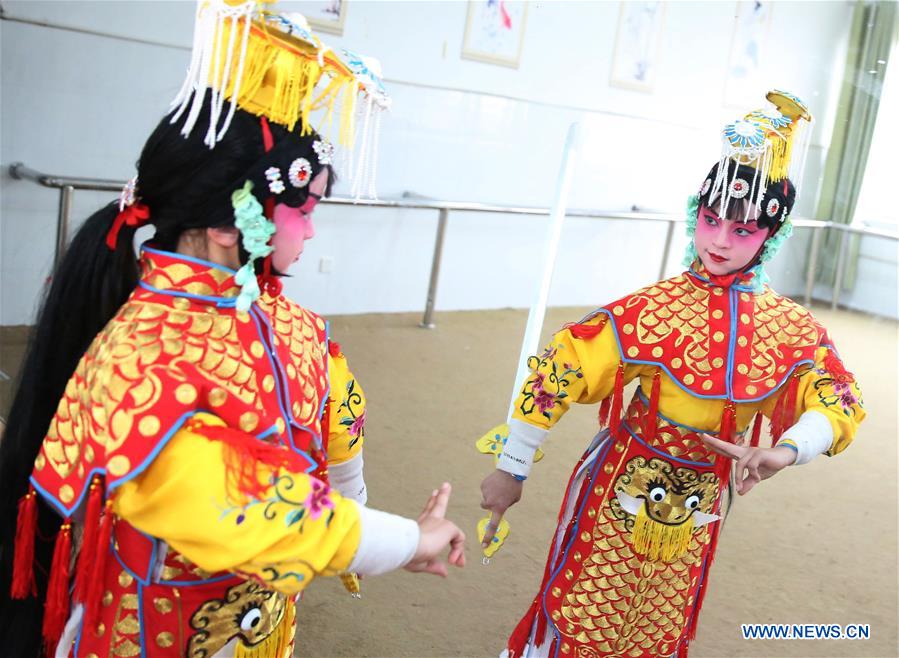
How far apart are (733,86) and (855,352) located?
1805 millimetres

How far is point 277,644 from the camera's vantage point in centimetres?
139

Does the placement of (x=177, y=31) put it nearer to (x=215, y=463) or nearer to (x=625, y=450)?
(x=625, y=450)

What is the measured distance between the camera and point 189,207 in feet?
3.81

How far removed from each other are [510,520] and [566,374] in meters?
1.37

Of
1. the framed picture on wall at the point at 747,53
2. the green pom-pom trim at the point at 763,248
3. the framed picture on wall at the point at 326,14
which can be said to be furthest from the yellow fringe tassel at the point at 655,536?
the framed picture on wall at the point at 747,53

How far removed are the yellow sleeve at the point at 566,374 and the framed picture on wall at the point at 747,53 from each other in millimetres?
4552

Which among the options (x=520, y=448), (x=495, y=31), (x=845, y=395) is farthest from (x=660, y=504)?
(x=495, y=31)

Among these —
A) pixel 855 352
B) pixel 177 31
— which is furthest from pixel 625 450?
pixel 855 352

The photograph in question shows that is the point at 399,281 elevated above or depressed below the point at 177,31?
below

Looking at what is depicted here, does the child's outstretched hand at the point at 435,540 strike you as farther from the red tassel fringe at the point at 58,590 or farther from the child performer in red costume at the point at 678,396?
the child performer in red costume at the point at 678,396

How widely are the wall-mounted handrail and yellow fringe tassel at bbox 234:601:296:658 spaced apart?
680 mm

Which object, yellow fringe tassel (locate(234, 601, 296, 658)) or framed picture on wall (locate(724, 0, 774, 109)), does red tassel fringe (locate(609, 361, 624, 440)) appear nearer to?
yellow fringe tassel (locate(234, 601, 296, 658))

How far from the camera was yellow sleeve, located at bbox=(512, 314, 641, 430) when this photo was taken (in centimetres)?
182

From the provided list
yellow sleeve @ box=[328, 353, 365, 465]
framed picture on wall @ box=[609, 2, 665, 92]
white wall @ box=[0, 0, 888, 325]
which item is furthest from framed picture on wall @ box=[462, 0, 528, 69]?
yellow sleeve @ box=[328, 353, 365, 465]
